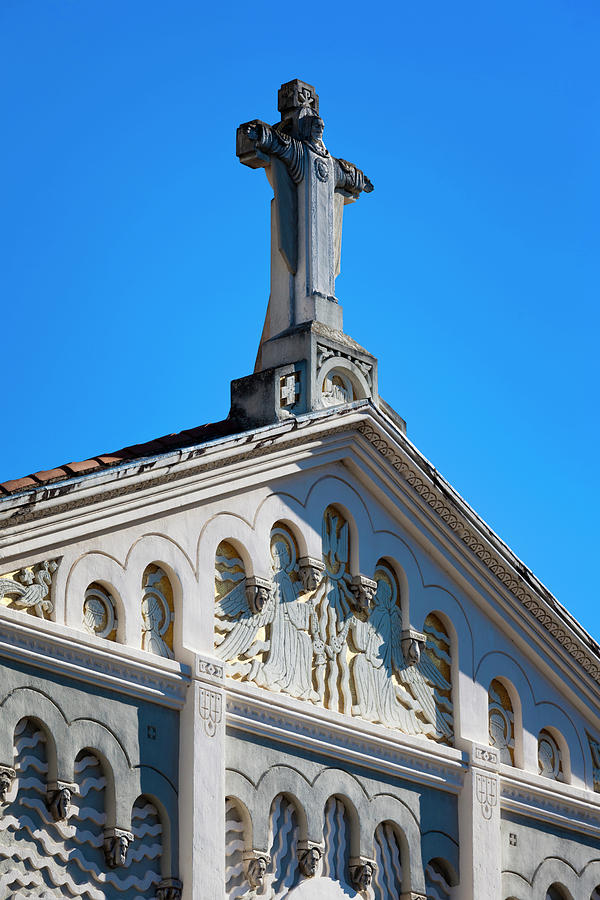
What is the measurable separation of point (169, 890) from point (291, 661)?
212 cm

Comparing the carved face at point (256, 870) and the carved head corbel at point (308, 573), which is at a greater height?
the carved head corbel at point (308, 573)

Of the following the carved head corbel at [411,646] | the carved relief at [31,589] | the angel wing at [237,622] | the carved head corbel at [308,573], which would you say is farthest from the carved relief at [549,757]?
the carved relief at [31,589]

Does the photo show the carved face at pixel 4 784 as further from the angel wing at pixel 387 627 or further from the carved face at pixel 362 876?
the angel wing at pixel 387 627

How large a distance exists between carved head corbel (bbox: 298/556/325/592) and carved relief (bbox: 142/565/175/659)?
1.33m

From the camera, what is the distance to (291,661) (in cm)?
1593

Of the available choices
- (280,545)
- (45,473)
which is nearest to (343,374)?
(280,545)

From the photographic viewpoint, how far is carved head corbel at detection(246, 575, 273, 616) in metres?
15.7

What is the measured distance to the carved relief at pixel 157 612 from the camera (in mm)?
15023

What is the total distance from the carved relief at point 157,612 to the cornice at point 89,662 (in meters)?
0.14

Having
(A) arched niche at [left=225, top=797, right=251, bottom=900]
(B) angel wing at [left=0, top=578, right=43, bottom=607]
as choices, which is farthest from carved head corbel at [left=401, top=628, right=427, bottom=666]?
(B) angel wing at [left=0, top=578, right=43, bottom=607]

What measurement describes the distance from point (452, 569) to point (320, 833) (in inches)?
109

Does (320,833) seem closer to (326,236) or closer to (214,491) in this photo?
(214,491)

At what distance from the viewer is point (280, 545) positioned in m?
16.2

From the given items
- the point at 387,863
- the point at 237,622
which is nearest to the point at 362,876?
the point at 387,863
